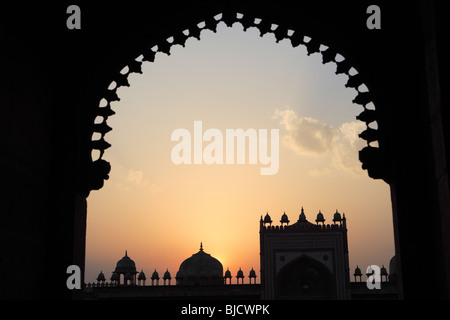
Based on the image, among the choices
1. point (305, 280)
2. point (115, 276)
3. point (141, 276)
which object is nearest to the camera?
point (305, 280)

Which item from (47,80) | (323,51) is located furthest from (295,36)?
(47,80)

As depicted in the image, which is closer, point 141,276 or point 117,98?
point 117,98

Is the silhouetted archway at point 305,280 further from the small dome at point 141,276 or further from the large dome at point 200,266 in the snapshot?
the small dome at point 141,276

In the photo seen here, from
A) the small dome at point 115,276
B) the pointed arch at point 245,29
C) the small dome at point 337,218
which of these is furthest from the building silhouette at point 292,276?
the pointed arch at point 245,29

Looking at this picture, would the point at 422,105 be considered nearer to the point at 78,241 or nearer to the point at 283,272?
the point at 78,241

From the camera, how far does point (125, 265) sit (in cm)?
3169

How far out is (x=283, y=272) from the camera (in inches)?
1027

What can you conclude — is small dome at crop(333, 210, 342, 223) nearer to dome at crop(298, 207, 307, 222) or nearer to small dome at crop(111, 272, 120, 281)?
dome at crop(298, 207, 307, 222)

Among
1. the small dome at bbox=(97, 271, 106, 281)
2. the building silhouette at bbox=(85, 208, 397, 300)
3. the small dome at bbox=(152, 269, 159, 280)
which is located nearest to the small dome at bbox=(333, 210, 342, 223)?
the building silhouette at bbox=(85, 208, 397, 300)

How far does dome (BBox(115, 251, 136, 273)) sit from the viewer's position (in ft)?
103

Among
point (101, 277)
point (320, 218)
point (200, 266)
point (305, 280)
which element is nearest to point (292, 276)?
point (305, 280)

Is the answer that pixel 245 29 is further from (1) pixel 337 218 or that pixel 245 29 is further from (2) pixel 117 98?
(1) pixel 337 218

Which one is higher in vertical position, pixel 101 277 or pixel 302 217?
pixel 302 217
